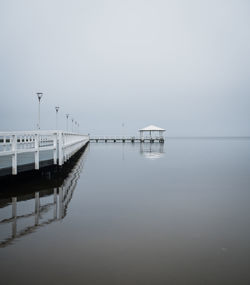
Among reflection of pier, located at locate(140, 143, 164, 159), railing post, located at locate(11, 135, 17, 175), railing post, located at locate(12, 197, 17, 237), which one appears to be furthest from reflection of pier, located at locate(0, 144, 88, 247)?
reflection of pier, located at locate(140, 143, 164, 159)

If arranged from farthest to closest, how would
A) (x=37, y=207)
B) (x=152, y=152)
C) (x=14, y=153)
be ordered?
(x=152, y=152) → (x=14, y=153) → (x=37, y=207)

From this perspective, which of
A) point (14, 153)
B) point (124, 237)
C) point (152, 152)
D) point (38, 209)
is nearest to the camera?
point (124, 237)

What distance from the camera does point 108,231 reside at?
3934mm

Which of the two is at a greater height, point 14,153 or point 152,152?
point 14,153

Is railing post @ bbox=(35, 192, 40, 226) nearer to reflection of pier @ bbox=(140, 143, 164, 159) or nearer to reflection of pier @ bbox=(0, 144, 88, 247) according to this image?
reflection of pier @ bbox=(0, 144, 88, 247)

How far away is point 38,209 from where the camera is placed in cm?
512

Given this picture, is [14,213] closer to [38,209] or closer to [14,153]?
[38,209]

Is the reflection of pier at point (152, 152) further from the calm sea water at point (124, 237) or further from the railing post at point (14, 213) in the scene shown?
the railing post at point (14, 213)

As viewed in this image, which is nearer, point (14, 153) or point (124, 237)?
point (124, 237)

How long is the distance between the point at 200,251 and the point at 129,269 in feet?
3.41

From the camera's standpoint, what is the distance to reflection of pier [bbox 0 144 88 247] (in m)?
3.96

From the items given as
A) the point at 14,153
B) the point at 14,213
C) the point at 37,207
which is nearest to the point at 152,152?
the point at 14,153

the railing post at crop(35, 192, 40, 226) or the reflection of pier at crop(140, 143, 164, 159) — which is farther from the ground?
the railing post at crop(35, 192, 40, 226)

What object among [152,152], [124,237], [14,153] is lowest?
[152,152]
